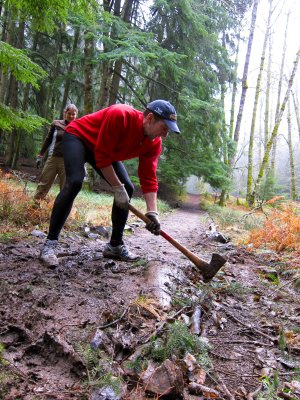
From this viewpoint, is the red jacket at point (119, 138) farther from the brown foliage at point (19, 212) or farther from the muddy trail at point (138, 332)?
the brown foliage at point (19, 212)

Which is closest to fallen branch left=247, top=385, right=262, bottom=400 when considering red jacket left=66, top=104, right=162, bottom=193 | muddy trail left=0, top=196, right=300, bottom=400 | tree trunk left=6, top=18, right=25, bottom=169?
muddy trail left=0, top=196, right=300, bottom=400

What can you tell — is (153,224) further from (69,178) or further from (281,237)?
(281,237)

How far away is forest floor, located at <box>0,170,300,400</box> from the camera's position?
1.72 meters

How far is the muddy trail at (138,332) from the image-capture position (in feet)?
5.65

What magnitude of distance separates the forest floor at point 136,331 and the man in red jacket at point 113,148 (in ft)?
1.81

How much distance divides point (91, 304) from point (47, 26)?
4.18 meters

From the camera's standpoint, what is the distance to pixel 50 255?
3373 millimetres

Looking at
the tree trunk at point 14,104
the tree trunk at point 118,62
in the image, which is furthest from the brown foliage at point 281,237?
the tree trunk at point 14,104

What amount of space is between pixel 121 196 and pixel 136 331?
1.60m

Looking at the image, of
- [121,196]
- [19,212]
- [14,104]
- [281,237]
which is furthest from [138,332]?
[14,104]

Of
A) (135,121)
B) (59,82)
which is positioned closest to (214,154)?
(59,82)

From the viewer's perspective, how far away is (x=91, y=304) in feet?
8.38

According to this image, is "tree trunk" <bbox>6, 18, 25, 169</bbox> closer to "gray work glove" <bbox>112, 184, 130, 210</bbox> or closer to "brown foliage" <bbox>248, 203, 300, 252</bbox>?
"brown foliage" <bbox>248, 203, 300, 252</bbox>

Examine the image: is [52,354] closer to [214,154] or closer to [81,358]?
[81,358]
